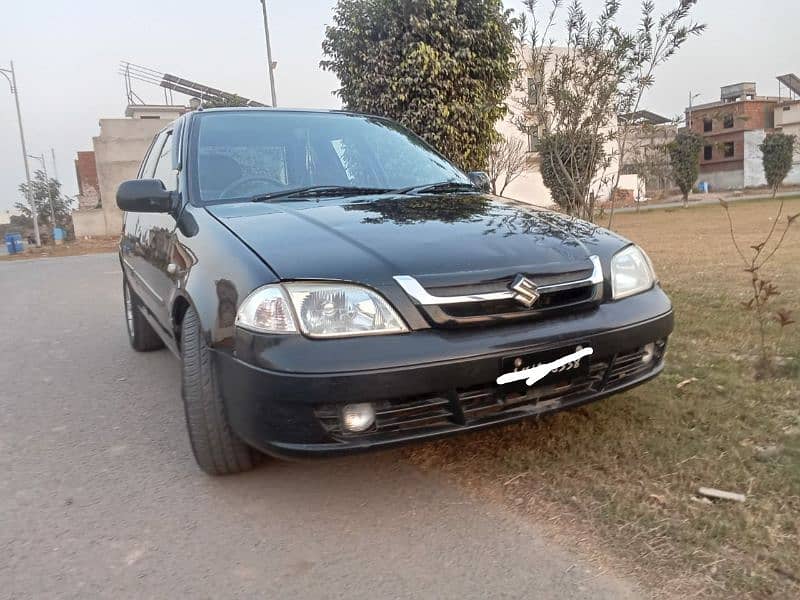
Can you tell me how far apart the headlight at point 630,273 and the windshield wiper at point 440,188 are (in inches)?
41.7

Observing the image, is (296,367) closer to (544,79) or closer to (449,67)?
(544,79)

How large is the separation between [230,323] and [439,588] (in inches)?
→ 42.5

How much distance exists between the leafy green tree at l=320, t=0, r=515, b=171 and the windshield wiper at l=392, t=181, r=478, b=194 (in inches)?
217

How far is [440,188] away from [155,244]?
5.10ft

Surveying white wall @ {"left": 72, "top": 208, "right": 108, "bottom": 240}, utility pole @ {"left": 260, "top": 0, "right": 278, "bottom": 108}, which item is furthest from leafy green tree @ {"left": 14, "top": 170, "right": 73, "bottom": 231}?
utility pole @ {"left": 260, "top": 0, "right": 278, "bottom": 108}

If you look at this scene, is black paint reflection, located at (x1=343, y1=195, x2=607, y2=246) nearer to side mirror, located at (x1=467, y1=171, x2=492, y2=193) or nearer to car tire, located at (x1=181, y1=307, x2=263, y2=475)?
side mirror, located at (x1=467, y1=171, x2=492, y2=193)

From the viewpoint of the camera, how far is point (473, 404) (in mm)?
2113

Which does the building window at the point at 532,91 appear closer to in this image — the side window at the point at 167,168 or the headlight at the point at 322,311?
the side window at the point at 167,168

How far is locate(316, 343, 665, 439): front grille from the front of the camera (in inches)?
80.1

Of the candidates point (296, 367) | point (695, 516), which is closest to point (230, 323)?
point (296, 367)

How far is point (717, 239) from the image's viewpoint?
39.0ft

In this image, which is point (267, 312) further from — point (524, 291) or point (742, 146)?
point (742, 146)

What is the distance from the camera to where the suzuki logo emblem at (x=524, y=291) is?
2.12 metres

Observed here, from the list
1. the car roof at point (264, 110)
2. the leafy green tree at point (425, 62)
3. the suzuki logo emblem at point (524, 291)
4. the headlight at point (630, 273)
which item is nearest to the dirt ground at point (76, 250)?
the leafy green tree at point (425, 62)
